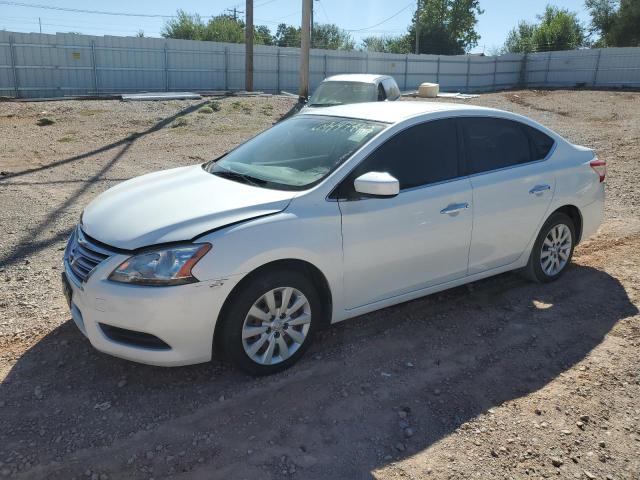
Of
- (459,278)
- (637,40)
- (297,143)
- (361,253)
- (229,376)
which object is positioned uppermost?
(637,40)

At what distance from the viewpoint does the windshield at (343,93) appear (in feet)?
39.9

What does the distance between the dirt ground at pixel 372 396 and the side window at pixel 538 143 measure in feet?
→ 3.95

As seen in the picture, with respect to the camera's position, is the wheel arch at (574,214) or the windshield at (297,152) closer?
the windshield at (297,152)

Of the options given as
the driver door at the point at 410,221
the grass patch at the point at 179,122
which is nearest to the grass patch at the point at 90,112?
the grass patch at the point at 179,122

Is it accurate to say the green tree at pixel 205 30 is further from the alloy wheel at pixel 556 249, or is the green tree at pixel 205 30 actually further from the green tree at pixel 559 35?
the alloy wheel at pixel 556 249

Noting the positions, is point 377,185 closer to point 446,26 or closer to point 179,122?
point 179,122

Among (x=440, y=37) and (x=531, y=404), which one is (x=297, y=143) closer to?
(x=531, y=404)

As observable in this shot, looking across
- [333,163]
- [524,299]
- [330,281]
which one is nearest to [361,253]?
[330,281]

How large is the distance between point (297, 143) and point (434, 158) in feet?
3.52

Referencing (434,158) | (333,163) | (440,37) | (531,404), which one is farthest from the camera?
(440,37)

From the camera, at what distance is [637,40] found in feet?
150

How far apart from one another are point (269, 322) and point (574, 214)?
335cm

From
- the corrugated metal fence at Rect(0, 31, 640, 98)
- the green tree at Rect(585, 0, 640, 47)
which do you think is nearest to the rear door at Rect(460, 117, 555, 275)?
the corrugated metal fence at Rect(0, 31, 640, 98)

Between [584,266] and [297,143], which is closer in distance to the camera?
[297,143]
